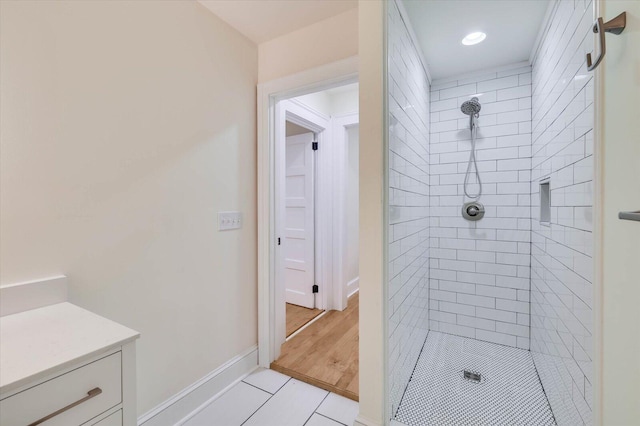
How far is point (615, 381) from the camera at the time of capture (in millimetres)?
771

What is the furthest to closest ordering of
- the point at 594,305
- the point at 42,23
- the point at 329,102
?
the point at 329,102, the point at 42,23, the point at 594,305

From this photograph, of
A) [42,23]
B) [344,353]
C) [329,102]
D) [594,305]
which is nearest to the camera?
[594,305]

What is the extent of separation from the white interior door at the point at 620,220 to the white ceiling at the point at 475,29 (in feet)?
3.06

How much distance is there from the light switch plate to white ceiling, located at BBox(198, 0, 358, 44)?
4.01 ft

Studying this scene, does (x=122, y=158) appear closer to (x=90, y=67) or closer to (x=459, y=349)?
(x=90, y=67)

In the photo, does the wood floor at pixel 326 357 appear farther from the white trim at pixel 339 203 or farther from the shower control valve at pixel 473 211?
the shower control valve at pixel 473 211

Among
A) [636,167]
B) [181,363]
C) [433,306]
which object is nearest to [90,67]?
[181,363]

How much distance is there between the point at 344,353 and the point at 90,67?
2.27 metres

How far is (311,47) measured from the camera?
1800 millimetres

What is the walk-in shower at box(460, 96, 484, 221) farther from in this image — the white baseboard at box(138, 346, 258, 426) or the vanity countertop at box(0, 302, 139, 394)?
the vanity countertop at box(0, 302, 139, 394)

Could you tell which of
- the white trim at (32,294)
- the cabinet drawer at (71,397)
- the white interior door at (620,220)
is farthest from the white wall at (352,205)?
the cabinet drawer at (71,397)

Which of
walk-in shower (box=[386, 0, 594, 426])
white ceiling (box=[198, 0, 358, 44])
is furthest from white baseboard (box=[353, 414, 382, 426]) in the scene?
white ceiling (box=[198, 0, 358, 44])

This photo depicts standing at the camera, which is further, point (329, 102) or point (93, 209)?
point (329, 102)

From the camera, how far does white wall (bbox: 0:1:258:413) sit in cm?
100
